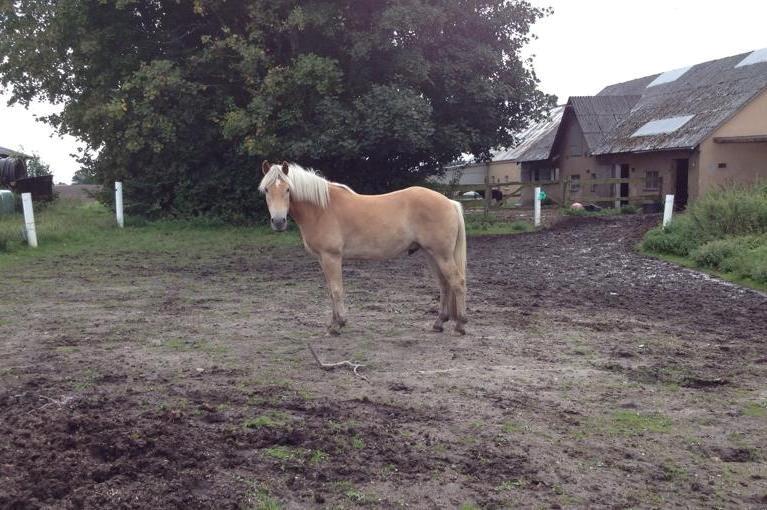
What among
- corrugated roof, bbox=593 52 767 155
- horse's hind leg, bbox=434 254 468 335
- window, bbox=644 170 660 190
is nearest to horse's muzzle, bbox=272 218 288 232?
horse's hind leg, bbox=434 254 468 335

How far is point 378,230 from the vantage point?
23.5 ft

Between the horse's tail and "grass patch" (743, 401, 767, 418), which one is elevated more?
the horse's tail

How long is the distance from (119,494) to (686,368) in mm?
4506

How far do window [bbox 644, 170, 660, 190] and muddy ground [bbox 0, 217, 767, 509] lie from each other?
1854 cm

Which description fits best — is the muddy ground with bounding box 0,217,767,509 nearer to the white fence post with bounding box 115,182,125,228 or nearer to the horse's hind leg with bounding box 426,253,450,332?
the horse's hind leg with bounding box 426,253,450,332

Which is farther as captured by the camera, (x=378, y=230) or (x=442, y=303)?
(x=442, y=303)

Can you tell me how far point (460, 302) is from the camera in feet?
23.4

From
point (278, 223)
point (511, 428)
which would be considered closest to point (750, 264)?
point (278, 223)

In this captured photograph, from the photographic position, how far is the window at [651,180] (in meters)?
27.0

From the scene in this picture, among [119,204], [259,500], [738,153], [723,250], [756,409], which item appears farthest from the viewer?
[738,153]

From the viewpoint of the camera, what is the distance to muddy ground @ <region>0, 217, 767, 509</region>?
341cm

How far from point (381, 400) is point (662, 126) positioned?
2567 cm

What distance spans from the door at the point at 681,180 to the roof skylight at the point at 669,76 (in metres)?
7.88

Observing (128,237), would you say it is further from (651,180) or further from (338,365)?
(651,180)
